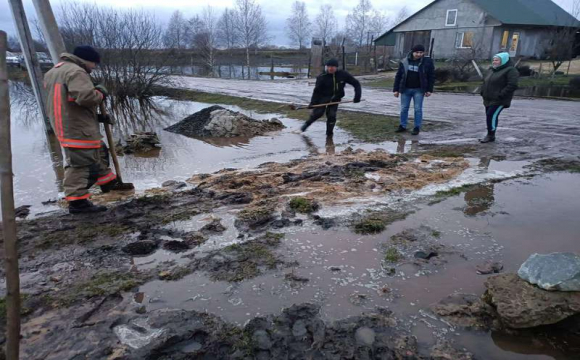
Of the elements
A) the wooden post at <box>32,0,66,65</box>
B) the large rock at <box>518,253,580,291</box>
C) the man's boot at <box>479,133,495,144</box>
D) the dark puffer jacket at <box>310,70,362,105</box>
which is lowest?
the large rock at <box>518,253,580,291</box>

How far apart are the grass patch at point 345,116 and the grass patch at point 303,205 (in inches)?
152

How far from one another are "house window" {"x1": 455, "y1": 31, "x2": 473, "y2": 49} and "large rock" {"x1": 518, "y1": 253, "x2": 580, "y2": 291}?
31.9 m

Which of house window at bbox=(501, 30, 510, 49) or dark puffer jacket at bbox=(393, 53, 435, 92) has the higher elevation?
house window at bbox=(501, 30, 510, 49)

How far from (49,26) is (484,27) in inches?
1276

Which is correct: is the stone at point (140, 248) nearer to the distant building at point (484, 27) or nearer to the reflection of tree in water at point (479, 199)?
the reflection of tree in water at point (479, 199)

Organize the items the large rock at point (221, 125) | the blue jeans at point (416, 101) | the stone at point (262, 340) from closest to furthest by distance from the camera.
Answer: the stone at point (262, 340) < the blue jeans at point (416, 101) < the large rock at point (221, 125)

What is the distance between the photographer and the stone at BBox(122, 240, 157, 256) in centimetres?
341

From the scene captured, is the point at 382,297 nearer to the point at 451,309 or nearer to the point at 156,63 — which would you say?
the point at 451,309

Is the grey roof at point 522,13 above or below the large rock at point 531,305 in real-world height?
above

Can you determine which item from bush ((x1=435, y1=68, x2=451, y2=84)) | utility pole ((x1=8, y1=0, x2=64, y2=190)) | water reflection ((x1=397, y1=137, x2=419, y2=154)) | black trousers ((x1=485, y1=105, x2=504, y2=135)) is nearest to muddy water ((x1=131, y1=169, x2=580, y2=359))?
water reflection ((x1=397, y1=137, x2=419, y2=154))

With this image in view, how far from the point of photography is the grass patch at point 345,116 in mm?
8406

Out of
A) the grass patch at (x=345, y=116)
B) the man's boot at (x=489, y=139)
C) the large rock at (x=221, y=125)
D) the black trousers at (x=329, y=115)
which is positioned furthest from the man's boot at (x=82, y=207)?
the man's boot at (x=489, y=139)

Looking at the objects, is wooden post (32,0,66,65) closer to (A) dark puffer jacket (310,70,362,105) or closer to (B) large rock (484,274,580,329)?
(A) dark puffer jacket (310,70,362,105)

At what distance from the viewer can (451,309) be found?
2605 millimetres
